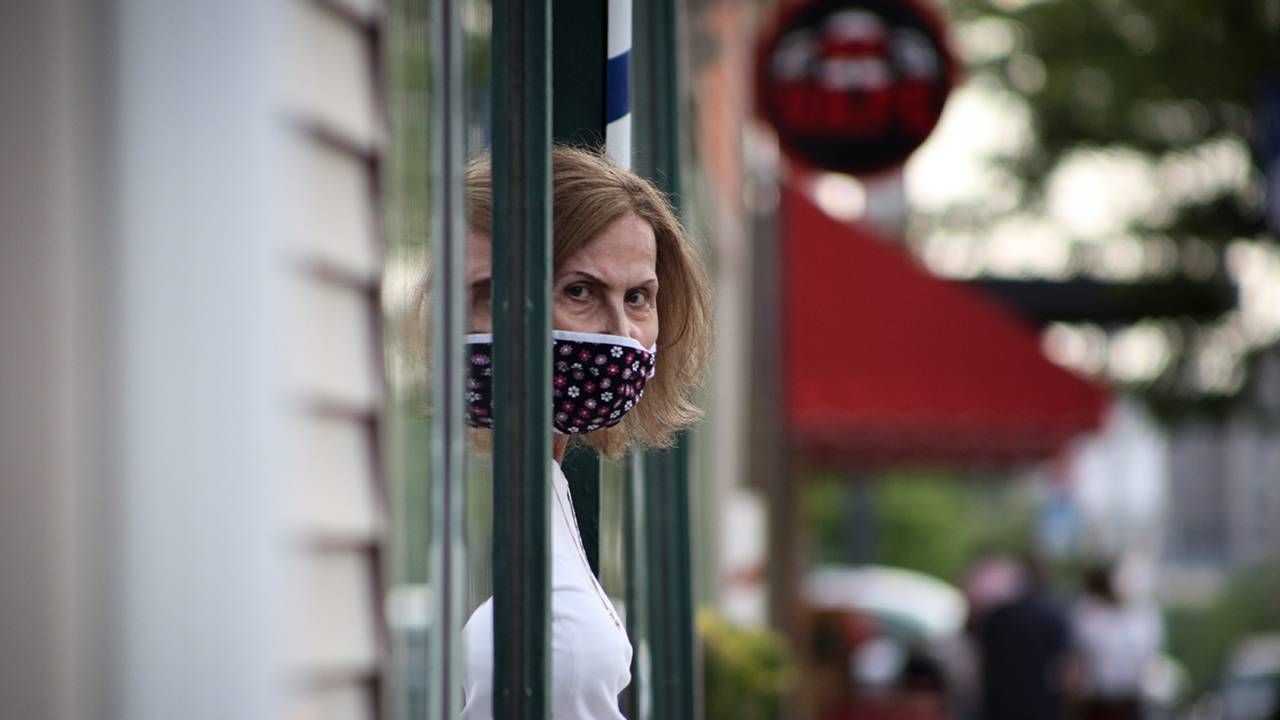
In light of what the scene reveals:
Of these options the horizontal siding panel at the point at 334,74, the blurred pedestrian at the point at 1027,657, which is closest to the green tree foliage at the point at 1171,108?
the blurred pedestrian at the point at 1027,657

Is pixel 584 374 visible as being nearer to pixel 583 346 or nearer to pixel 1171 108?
pixel 583 346

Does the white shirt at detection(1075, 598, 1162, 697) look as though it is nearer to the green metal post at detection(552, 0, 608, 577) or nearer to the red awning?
the red awning

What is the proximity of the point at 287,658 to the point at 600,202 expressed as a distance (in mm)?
870

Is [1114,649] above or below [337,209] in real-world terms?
below

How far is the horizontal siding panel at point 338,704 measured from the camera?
2369 mm

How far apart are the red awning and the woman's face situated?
7082 mm

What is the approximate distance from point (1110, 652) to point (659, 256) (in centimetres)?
863

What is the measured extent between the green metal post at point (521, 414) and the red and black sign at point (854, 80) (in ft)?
14.6

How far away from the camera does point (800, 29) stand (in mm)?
6184

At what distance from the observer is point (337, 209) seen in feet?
8.78

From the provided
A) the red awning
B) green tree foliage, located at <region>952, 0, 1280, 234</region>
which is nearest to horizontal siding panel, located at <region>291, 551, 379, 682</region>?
the red awning

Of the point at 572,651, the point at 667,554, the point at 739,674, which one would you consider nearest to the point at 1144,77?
the point at 739,674

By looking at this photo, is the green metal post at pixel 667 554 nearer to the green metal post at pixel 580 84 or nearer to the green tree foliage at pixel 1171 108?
the green metal post at pixel 580 84

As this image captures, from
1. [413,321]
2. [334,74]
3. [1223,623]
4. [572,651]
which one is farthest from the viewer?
[1223,623]
